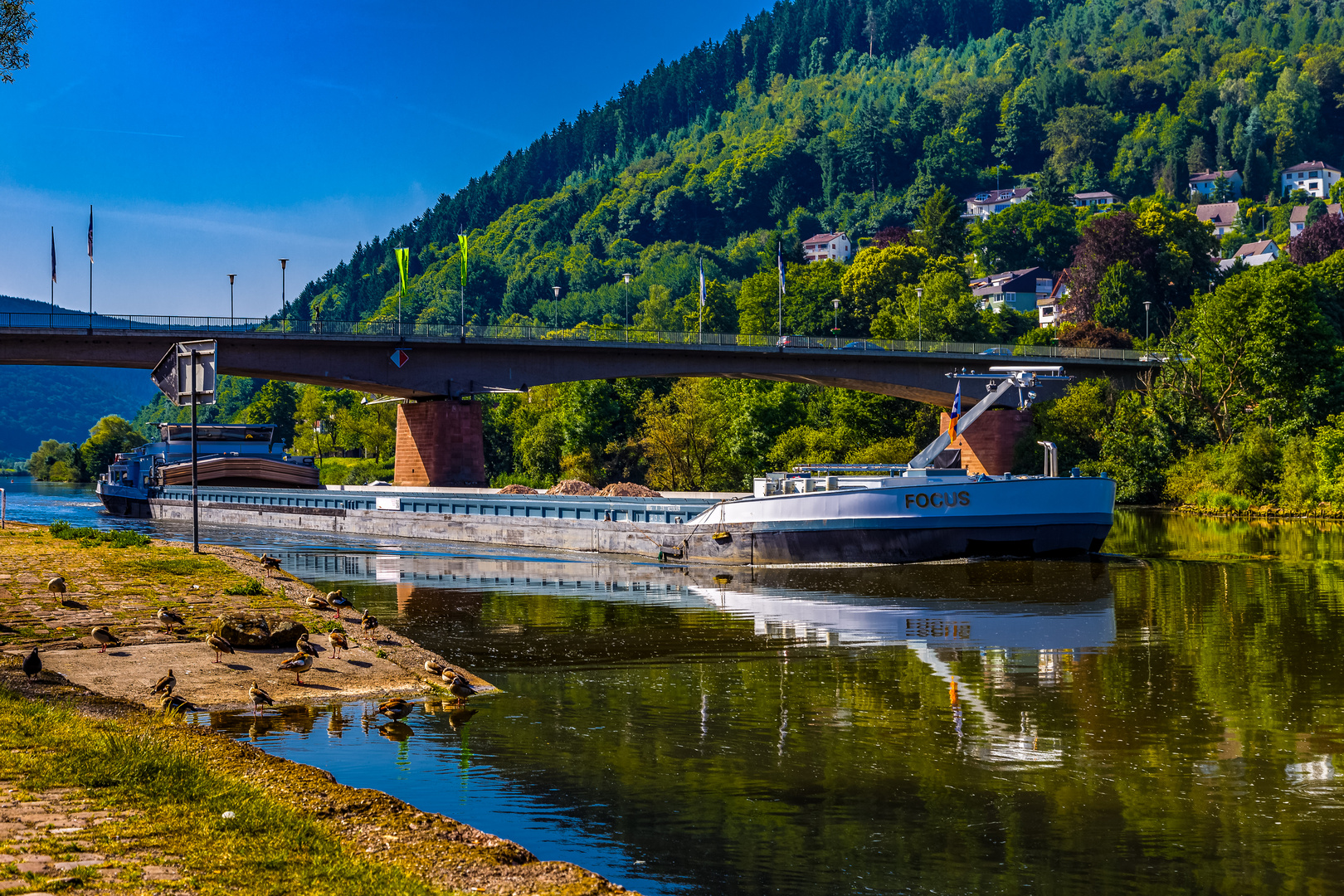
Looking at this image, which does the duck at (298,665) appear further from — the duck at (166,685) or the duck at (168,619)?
the duck at (168,619)

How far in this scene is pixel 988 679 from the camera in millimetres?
18688

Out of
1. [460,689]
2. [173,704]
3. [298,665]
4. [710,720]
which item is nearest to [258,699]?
[173,704]

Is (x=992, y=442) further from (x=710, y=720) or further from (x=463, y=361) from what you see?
(x=710, y=720)

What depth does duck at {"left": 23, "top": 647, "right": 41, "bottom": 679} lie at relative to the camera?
14.7 metres

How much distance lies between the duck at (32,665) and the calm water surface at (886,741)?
92.9 inches

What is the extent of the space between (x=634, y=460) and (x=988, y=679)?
88338mm

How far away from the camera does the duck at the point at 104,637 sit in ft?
54.7

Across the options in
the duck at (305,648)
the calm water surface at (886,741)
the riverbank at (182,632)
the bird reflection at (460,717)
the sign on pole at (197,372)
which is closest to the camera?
the calm water surface at (886,741)

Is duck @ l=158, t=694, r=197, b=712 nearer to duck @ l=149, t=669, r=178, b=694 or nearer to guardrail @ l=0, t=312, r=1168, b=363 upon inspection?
duck @ l=149, t=669, r=178, b=694

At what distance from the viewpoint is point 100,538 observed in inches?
1128

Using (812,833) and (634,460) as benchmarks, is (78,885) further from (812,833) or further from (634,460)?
(634,460)

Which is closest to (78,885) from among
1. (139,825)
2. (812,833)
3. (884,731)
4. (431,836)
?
(139,825)

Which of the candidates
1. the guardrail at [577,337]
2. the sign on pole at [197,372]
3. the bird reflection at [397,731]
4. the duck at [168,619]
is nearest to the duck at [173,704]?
the bird reflection at [397,731]

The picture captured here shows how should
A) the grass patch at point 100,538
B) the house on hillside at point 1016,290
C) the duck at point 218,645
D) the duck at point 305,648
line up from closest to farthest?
the duck at point 305,648, the duck at point 218,645, the grass patch at point 100,538, the house on hillside at point 1016,290
